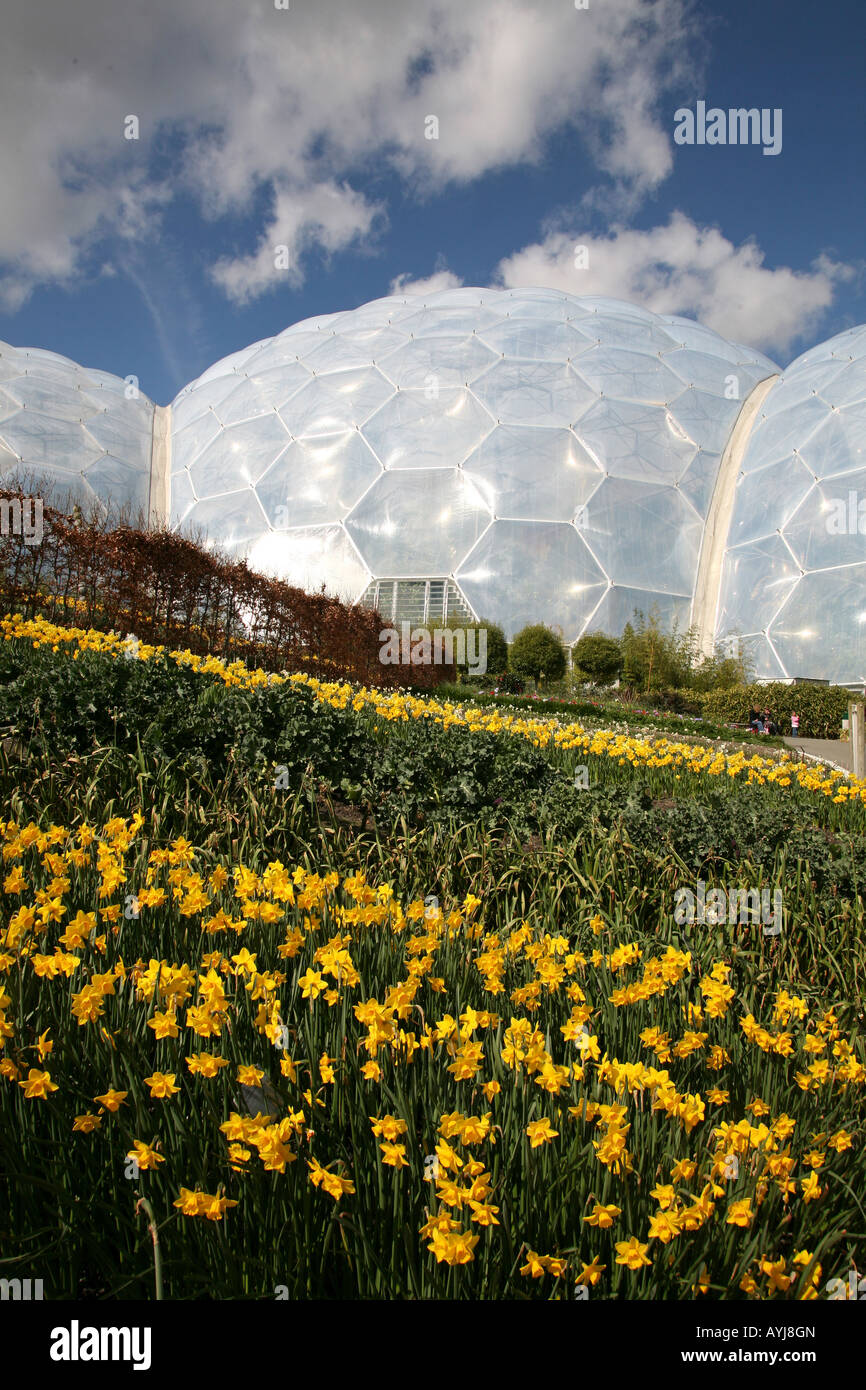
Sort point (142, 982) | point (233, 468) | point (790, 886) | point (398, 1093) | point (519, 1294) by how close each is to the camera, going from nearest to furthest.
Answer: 1. point (519, 1294)
2. point (398, 1093)
3. point (142, 982)
4. point (790, 886)
5. point (233, 468)

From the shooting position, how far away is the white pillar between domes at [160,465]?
27.4 meters

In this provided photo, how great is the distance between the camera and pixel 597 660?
20.6 m

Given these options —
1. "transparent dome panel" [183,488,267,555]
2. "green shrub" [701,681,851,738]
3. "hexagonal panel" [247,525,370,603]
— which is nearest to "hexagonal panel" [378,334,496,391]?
"hexagonal panel" [247,525,370,603]

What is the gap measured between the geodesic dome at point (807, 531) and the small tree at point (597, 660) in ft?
16.0

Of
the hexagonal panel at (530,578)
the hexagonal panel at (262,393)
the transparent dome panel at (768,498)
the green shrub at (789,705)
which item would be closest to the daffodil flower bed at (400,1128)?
the green shrub at (789,705)

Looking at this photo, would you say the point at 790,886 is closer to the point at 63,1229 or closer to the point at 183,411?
the point at 63,1229

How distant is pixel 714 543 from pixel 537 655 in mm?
8518

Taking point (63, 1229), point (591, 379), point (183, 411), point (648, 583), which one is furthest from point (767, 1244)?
point (183, 411)

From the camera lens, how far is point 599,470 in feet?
75.9

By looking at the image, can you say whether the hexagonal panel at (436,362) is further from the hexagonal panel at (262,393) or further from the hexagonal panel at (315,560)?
the hexagonal panel at (315,560)

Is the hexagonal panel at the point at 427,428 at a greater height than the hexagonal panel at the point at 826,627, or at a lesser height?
greater

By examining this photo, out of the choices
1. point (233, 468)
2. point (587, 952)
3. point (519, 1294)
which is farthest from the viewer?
point (233, 468)

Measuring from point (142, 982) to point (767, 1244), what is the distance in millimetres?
1429

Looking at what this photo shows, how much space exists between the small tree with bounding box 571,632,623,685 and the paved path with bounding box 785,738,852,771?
17.0ft
